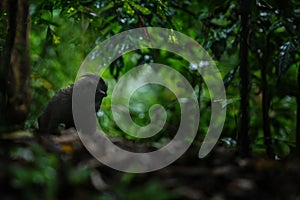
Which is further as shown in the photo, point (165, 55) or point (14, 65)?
point (165, 55)

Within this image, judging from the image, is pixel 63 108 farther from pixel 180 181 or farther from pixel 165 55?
pixel 165 55

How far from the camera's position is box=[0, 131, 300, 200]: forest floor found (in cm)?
71

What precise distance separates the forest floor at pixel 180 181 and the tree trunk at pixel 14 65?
0.72 ft

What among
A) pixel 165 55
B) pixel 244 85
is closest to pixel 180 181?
pixel 244 85

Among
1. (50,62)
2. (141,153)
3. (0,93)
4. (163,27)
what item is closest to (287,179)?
(141,153)

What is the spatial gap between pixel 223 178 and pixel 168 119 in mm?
1654

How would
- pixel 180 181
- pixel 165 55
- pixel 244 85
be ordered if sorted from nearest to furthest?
pixel 180 181 < pixel 244 85 < pixel 165 55

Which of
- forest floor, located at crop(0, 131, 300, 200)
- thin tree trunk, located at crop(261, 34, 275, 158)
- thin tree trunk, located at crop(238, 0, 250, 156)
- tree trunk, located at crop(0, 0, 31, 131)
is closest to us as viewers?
forest floor, located at crop(0, 131, 300, 200)

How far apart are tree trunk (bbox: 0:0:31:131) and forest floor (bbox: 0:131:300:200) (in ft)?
0.72

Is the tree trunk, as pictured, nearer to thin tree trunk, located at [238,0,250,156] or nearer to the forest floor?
the forest floor

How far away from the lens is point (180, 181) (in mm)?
814

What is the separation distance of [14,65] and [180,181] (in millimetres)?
1022

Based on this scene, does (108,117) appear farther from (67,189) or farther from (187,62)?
(67,189)

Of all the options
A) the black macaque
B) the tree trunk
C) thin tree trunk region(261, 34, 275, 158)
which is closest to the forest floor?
the tree trunk
